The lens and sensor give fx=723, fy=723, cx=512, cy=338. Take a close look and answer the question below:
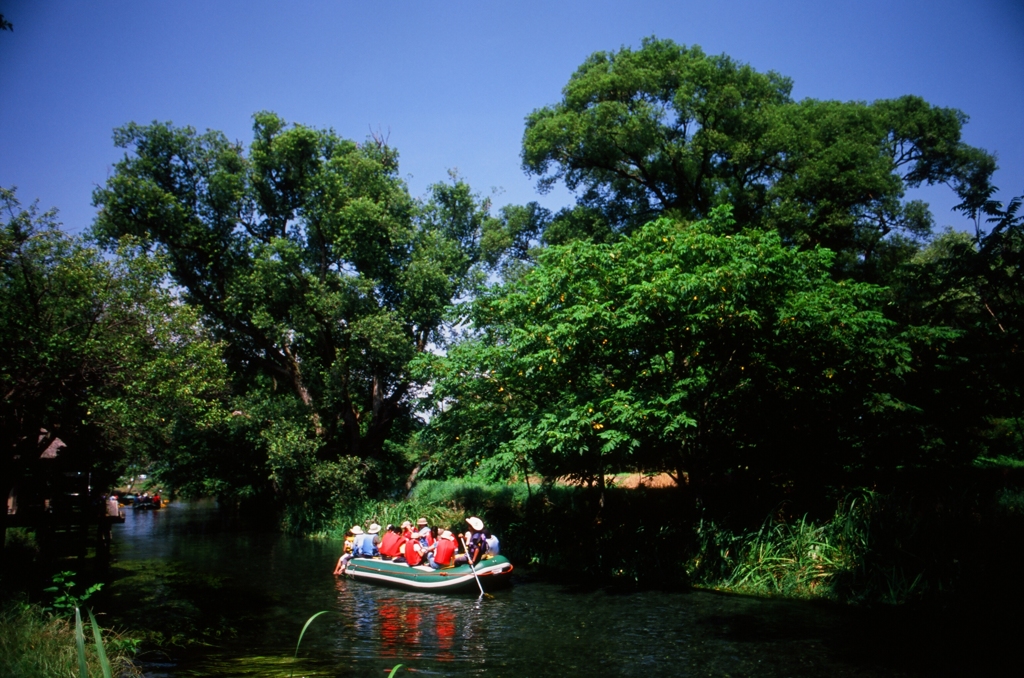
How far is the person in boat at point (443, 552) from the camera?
16.9 m

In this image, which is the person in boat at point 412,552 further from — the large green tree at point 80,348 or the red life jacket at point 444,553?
the large green tree at point 80,348

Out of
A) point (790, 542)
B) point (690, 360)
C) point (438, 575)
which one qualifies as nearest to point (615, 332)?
point (690, 360)

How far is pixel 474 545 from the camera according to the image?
16.8 meters

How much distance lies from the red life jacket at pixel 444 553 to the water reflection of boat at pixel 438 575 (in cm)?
19

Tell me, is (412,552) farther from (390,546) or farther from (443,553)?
(390,546)

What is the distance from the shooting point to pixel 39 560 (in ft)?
61.3

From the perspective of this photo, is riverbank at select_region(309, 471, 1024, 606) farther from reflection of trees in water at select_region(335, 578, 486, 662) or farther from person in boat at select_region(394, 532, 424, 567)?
reflection of trees in water at select_region(335, 578, 486, 662)

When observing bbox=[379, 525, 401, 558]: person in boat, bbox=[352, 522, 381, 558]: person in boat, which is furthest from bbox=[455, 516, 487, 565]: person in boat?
bbox=[352, 522, 381, 558]: person in boat

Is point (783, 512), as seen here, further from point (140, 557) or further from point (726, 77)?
point (140, 557)

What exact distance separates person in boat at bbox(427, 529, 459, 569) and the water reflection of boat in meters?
0.16

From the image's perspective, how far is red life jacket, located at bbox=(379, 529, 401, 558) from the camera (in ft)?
59.5

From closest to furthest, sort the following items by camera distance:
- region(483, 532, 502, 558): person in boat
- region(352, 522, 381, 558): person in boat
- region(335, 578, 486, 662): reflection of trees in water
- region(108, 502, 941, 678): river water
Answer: region(108, 502, 941, 678): river water, region(335, 578, 486, 662): reflection of trees in water, region(483, 532, 502, 558): person in boat, region(352, 522, 381, 558): person in boat

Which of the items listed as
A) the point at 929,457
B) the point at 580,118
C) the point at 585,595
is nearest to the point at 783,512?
the point at 929,457

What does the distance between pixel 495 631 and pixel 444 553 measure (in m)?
4.29
